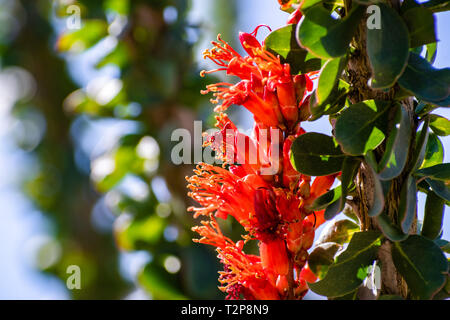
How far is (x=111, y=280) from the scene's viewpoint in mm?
3602

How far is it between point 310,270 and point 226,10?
6.61 feet

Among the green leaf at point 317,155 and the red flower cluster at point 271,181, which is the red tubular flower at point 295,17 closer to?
the red flower cluster at point 271,181

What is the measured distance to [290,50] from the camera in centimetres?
71

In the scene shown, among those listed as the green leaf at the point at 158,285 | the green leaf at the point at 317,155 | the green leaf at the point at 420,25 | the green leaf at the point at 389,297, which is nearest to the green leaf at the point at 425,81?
the green leaf at the point at 420,25

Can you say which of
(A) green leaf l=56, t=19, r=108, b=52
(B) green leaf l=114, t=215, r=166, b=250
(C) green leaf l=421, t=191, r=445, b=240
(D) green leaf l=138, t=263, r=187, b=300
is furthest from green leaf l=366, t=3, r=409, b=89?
(A) green leaf l=56, t=19, r=108, b=52

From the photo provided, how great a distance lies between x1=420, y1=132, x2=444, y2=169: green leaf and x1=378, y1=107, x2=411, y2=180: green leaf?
194 millimetres

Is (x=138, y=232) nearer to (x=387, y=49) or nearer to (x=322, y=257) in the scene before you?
(x=322, y=257)

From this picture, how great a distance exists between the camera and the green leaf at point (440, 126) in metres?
0.78

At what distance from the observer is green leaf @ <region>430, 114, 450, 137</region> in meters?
0.78

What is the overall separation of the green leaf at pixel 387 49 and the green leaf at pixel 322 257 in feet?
0.95

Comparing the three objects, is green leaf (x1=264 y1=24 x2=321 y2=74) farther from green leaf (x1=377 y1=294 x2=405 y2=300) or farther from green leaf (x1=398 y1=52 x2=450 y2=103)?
green leaf (x1=377 y1=294 x2=405 y2=300)
